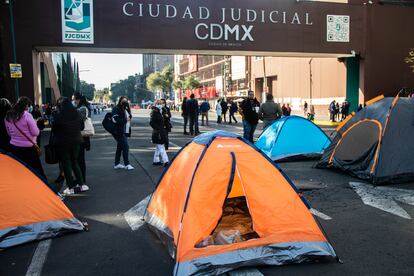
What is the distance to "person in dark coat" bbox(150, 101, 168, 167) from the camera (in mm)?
10359

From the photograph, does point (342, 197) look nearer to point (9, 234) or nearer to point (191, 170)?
point (191, 170)

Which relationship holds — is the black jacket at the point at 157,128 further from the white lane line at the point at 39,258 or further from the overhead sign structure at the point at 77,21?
the overhead sign structure at the point at 77,21

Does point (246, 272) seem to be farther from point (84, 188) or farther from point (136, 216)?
point (84, 188)

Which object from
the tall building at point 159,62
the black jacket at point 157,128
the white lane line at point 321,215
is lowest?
the white lane line at point 321,215

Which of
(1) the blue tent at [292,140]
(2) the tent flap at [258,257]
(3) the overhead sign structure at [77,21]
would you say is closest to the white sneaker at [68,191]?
(2) the tent flap at [258,257]

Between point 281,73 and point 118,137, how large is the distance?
126 feet

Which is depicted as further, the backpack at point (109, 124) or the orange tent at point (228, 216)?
the backpack at point (109, 124)

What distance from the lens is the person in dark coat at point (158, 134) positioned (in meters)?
10.4

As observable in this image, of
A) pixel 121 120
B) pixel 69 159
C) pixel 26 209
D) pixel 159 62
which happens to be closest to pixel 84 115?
pixel 69 159

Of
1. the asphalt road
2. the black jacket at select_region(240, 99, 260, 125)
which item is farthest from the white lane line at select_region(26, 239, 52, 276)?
the black jacket at select_region(240, 99, 260, 125)

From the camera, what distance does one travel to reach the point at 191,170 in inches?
193

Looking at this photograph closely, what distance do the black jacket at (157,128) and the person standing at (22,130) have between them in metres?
3.57

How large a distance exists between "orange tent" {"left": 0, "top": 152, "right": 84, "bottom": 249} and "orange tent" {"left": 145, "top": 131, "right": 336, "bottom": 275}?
4.00 ft

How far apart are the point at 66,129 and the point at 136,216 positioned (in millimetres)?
2179
